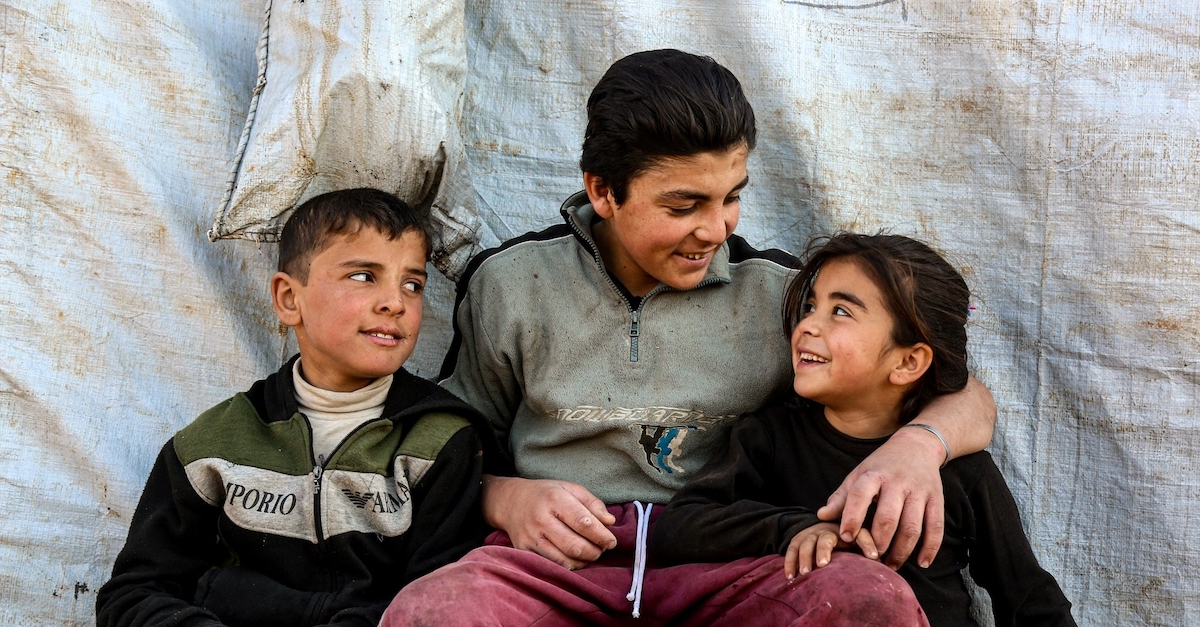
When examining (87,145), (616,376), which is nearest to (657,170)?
(616,376)

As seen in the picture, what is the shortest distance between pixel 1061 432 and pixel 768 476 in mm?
802

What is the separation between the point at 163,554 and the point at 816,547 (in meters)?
1.17

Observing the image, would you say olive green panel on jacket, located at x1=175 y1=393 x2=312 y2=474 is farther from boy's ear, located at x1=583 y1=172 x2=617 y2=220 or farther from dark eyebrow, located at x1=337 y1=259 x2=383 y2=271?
boy's ear, located at x1=583 y1=172 x2=617 y2=220

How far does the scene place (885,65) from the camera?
273cm

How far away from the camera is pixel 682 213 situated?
223 centimetres

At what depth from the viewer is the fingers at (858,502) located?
1.81m

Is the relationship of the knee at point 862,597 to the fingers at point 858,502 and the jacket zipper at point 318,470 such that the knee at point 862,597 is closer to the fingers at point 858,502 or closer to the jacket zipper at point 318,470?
the fingers at point 858,502

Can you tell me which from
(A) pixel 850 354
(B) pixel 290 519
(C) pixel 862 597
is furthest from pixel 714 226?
(B) pixel 290 519

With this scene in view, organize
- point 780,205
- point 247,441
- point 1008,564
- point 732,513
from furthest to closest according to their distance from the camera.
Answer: point 780,205
point 247,441
point 1008,564
point 732,513

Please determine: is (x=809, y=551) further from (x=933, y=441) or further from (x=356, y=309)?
(x=356, y=309)

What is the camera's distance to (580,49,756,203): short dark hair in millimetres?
2168

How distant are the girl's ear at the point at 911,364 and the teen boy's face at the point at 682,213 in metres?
0.40

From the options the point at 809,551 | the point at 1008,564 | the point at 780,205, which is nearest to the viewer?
the point at 809,551

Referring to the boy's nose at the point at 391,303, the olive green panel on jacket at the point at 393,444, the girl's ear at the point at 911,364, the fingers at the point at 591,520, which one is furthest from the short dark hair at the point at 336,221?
the girl's ear at the point at 911,364
